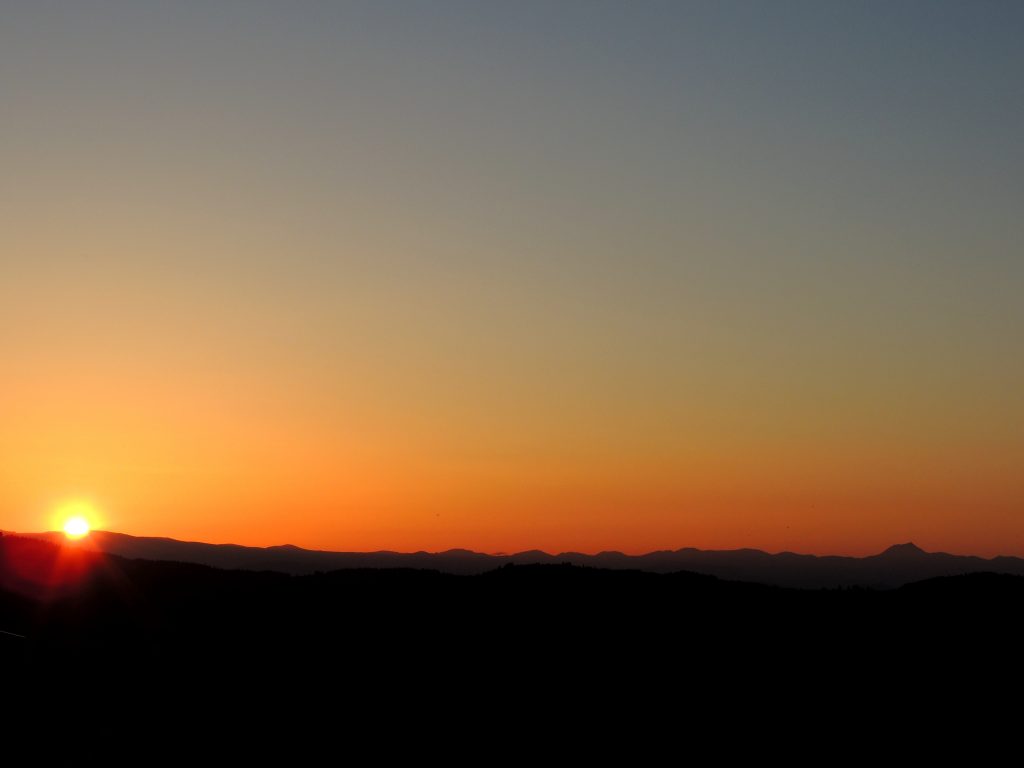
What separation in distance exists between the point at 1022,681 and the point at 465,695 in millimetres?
13717

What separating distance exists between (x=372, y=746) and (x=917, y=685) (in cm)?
1327

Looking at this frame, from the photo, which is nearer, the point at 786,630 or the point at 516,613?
the point at 786,630

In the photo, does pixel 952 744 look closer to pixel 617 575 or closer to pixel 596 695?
pixel 596 695

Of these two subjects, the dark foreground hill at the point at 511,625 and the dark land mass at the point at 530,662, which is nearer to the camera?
the dark land mass at the point at 530,662

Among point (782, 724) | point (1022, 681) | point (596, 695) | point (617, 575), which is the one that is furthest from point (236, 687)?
point (1022, 681)

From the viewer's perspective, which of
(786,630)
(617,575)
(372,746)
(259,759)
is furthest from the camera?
(617,575)

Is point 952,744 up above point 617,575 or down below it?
below

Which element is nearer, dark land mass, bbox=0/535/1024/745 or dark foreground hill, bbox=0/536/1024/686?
dark land mass, bbox=0/535/1024/745

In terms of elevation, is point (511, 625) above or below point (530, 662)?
above

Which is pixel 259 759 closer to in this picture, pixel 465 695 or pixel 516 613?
pixel 465 695

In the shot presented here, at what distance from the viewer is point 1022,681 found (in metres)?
28.1

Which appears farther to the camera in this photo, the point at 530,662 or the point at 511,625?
the point at 511,625

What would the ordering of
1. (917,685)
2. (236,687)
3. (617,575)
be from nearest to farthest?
(917,685) < (236,687) < (617,575)

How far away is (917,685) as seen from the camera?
2812cm
